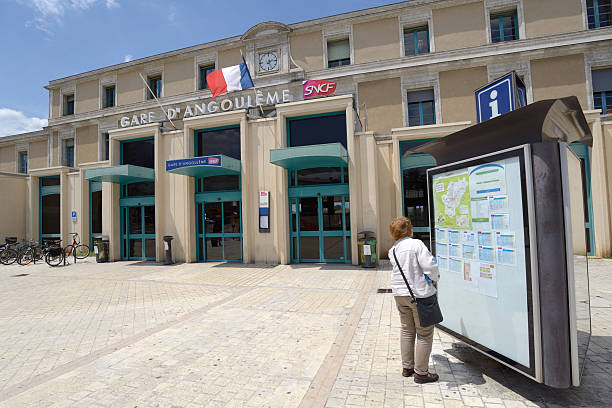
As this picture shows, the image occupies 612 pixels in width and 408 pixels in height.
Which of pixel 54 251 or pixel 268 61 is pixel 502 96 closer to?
pixel 54 251

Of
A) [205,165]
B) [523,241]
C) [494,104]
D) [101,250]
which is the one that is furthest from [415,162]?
[101,250]

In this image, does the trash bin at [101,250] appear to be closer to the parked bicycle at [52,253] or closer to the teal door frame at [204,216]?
the parked bicycle at [52,253]

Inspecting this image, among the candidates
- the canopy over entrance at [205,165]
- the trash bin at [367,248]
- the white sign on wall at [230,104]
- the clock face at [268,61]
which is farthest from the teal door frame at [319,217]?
the clock face at [268,61]

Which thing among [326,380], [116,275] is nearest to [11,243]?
[116,275]

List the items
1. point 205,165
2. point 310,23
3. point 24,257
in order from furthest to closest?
point 310,23, point 24,257, point 205,165

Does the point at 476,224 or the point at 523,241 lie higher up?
the point at 476,224

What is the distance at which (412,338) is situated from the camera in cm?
328

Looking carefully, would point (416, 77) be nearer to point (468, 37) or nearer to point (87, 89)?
point (468, 37)

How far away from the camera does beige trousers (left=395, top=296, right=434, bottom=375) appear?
3115 millimetres

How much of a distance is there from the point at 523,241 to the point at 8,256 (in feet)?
61.6

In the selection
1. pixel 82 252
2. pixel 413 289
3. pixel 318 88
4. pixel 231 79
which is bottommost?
pixel 82 252

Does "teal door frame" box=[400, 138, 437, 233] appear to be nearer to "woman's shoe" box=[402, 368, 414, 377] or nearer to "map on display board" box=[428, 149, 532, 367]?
"map on display board" box=[428, 149, 532, 367]

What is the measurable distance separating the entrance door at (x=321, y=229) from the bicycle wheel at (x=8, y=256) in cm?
1273

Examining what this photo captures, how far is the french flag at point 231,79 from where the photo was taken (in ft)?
41.2
